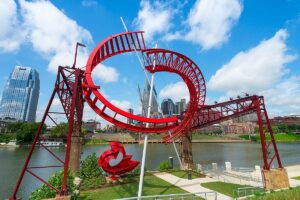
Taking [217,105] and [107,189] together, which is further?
[217,105]

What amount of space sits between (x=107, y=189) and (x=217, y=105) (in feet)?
57.4

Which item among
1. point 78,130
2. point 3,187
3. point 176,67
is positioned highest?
→ point 176,67

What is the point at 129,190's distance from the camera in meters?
18.3

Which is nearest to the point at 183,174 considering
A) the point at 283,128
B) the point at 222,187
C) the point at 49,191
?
the point at 222,187

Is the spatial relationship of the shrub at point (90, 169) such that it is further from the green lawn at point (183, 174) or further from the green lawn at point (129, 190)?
the green lawn at point (183, 174)

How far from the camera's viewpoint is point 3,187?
79.9 feet

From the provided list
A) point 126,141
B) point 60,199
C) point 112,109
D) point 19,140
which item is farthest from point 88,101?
point 126,141

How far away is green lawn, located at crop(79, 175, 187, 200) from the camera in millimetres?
16438

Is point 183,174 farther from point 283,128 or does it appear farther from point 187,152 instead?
point 283,128

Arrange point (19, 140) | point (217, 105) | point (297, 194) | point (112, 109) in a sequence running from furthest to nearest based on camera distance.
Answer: point (19, 140)
point (217, 105)
point (112, 109)
point (297, 194)

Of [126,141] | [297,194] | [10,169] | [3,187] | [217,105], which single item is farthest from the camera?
[126,141]

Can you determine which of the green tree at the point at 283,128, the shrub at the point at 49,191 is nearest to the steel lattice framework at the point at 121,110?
the shrub at the point at 49,191

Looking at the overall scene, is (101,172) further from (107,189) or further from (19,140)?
(19,140)

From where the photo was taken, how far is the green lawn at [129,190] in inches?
647
